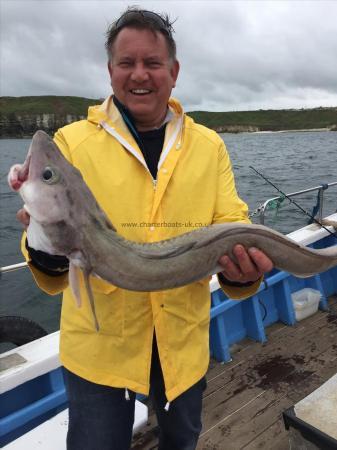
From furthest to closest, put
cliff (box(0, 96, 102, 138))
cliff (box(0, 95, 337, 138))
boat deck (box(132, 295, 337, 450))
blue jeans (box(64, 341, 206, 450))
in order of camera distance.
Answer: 1. cliff (box(0, 95, 337, 138))
2. cliff (box(0, 96, 102, 138))
3. boat deck (box(132, 295, 337, 450))
4. blue jeans (box(64, 341, 206, 450))

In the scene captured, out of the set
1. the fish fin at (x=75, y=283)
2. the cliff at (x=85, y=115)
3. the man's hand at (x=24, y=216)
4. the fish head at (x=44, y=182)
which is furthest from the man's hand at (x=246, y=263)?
the cliff at (x=85, y=115)

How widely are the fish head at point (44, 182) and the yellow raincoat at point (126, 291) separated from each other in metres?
0.45

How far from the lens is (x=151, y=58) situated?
2484 mm

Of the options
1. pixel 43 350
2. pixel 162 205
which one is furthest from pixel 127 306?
pixel 43 350

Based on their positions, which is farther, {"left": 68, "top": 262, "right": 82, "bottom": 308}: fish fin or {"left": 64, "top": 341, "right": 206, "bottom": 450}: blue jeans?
{"left": 64, "top": 341, "right": 206, "bottom": 450}: blue jeans

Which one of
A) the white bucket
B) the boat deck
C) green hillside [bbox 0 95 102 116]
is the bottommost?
the boat deck

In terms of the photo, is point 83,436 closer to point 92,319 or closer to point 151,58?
point 92,319

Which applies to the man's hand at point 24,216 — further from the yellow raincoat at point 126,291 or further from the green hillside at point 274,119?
the green hillside at point 274,119

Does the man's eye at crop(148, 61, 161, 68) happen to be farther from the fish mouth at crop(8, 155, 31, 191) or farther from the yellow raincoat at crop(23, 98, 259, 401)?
the fish mouth at crop(8, 155, 31, 191)

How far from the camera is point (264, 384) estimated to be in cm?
474

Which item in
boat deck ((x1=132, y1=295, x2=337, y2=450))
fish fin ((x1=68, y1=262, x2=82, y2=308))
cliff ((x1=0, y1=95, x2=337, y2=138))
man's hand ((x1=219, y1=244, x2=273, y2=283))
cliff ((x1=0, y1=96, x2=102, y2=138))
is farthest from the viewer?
cliff ((x1=0, y1=95, x2=337, y2=138))

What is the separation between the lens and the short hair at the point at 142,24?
8.05 feet

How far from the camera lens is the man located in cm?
250

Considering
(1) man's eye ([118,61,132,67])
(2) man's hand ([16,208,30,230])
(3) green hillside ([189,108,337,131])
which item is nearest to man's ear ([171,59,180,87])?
(1) man's eye ([118,61,132,67])
